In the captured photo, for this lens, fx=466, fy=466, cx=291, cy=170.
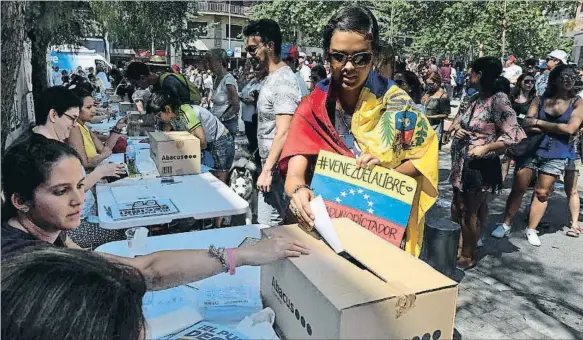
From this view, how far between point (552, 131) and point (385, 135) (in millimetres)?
3132

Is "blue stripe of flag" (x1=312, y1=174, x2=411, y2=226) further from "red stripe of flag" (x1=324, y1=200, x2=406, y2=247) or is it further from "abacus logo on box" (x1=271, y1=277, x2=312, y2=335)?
"abacus logo on box" (x1=271, y1=277, x2=312, y2=335)

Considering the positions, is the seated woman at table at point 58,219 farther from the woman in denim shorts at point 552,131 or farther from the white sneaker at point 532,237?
the white sneaker at point 532,237

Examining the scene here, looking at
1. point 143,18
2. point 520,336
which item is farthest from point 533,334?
point 143,18

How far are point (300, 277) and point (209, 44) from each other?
47.1 meters

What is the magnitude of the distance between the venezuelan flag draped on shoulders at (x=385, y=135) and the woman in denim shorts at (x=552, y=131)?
9.74 feet

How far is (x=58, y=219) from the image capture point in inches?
64.2

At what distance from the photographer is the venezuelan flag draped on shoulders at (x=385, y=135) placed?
5.74ft

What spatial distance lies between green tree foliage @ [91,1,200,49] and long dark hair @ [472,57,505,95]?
19.4 feet

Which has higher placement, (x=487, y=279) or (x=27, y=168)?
(x=27, y=168)

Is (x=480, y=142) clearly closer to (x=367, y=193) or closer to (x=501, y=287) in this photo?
(x=501, y=287)

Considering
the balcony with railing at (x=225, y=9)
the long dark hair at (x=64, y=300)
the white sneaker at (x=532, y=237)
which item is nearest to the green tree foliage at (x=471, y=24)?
the white sneaker at (x=532, y=237)

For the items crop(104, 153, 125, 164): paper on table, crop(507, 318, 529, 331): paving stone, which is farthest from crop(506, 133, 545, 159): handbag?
crop(104, 153, 125, 164): paper on table

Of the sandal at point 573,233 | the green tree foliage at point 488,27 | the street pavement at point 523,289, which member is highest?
the green tree foliage at point 488,27

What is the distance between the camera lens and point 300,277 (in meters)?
1.24
